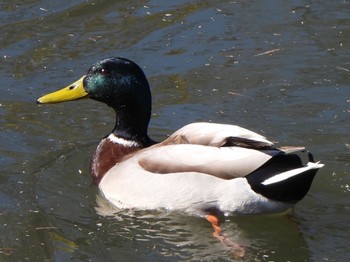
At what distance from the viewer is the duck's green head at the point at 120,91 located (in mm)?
8266

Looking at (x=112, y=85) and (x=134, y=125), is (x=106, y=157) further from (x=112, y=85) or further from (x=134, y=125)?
(x=112, y=85)

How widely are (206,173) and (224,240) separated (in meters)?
0.48

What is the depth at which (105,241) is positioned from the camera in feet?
23.6

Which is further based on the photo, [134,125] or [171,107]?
[171,107]

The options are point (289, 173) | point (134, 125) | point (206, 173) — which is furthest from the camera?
point (134, 125)

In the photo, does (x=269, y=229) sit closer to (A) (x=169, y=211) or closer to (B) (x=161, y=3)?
(A) (x=169, y=211)

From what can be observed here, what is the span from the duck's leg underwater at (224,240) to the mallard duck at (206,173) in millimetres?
52

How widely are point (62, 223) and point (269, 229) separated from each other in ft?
4.64

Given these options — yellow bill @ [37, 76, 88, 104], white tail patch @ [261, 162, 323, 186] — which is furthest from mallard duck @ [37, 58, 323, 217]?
yellow bill @ [37, 76, 88, 104]

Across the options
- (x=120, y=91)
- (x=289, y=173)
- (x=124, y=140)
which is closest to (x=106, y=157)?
(x=124, y=140)

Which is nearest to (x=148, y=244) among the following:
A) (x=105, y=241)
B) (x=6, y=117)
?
(x=105, y=241)

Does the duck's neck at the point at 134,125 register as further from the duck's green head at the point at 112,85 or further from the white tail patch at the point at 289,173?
the white tail patch at the point at 289,173

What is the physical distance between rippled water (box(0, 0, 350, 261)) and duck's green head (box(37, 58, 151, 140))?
0.53 metres

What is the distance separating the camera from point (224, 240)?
7.25 meters
